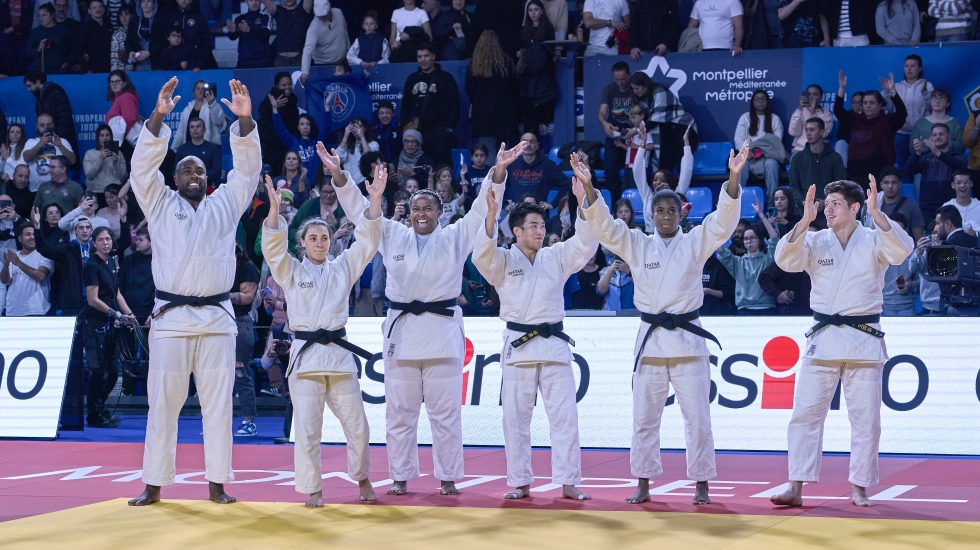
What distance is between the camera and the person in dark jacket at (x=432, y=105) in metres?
12.4

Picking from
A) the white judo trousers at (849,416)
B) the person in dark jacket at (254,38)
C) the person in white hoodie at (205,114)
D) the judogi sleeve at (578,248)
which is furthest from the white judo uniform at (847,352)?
the person in dark jacket at (254,38)

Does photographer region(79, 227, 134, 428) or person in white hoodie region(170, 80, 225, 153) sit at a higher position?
person in white hoodie region(170, 80, 225, 153)

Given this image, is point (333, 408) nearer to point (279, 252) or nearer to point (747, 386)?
point (279, 252)

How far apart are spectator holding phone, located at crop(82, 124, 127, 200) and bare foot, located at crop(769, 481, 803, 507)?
31.1 feet

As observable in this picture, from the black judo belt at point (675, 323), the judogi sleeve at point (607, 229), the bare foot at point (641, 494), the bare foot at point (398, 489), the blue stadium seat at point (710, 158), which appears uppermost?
the blue stadium seat at point (710, 158)

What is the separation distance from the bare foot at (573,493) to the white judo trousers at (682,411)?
1.06ft

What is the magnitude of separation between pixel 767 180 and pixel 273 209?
6668mm

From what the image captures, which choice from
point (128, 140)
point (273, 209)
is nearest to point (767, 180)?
point (273, 209)

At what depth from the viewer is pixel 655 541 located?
194 inches

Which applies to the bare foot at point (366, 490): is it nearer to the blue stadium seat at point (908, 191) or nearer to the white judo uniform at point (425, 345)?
the white judo uniform at point (425, 345)

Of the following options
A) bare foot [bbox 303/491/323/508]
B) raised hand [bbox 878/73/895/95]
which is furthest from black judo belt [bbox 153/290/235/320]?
raised hand [bbox 878/73/895/95]

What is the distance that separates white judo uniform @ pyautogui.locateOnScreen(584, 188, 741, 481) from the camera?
20.0 feet

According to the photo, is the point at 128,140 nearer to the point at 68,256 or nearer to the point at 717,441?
the point at 68,256

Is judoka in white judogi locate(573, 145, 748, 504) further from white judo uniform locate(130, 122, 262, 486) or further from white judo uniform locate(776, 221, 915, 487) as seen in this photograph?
white judo uniform locate(130, 122, 262, 486)
